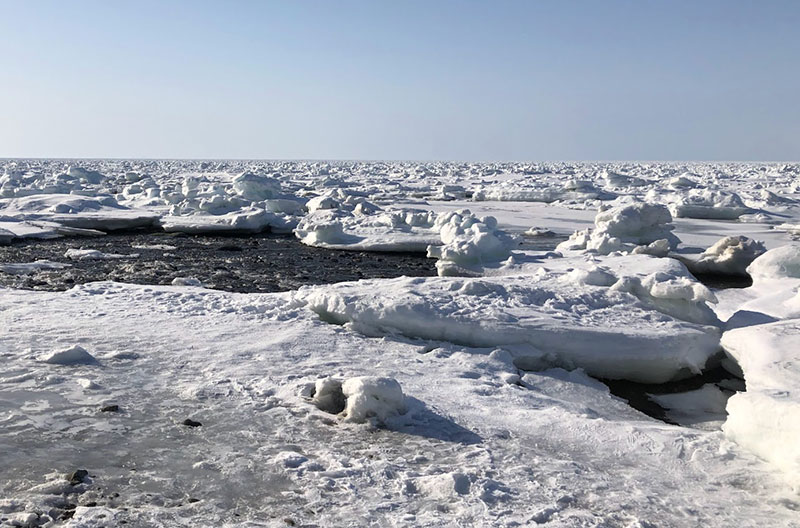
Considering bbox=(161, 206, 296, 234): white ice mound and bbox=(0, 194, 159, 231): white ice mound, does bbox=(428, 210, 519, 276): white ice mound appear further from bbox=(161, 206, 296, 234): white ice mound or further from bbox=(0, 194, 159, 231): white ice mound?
bbox=(0, 194, 159, 231): white ice mound

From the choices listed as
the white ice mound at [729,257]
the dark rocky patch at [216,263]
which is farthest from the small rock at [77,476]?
the white ice mound at [729,257]

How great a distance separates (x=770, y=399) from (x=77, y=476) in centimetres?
374

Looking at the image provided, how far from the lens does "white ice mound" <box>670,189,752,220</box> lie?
1950cm

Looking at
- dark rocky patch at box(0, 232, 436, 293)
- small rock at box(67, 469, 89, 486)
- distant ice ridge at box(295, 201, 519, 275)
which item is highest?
small rock at box(67, 469, 89, 486)

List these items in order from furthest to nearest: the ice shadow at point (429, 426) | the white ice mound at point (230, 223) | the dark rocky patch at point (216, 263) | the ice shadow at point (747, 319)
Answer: the white ice mound at point (230, 223), the dark rocky patch at point (216, 263), the ice shadow at point (747, 319), the ice shadow at point (429, 426)

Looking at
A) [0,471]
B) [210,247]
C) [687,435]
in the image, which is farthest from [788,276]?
[210,247]

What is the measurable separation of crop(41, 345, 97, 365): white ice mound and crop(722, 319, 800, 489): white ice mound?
4480mm

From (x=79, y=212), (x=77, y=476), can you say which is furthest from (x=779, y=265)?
(x=79, y=212)

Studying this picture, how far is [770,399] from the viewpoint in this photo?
388 centimetres

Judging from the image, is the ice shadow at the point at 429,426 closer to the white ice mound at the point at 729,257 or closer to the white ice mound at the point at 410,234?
the white ice mound at the point at 410,234

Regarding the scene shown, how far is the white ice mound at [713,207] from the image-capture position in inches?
768

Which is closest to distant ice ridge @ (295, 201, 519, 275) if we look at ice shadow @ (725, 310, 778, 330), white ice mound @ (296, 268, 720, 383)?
white ice mound @ (296, 268, 720, 383)

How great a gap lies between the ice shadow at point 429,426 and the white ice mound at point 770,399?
1488 mm

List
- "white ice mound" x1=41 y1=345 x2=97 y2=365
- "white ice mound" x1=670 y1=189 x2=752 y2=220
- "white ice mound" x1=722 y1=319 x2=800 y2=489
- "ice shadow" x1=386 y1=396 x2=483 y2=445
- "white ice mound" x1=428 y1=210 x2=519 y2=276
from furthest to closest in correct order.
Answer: "white ice mound" x1=670 y1=189 x2=752 y2=220 → "white ice mound" x1=428 y1=210 x2=519 y2=276 → "white ice mound" x1=41 y1=345 x2=97 y2=365 → "ice shadow" x1=386 y1=396 x2=483 y2=445 → "white ice mound" x1=722 y1=319 x2=800 y2=489
